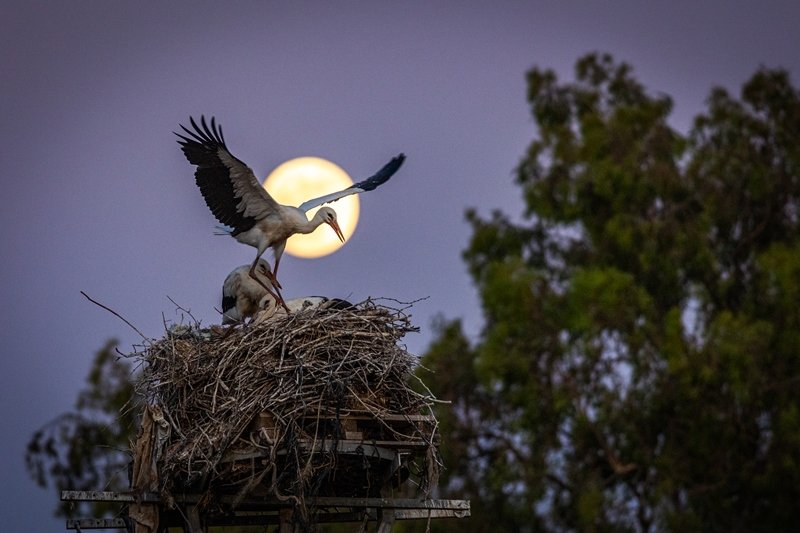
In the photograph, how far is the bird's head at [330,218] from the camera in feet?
42.1

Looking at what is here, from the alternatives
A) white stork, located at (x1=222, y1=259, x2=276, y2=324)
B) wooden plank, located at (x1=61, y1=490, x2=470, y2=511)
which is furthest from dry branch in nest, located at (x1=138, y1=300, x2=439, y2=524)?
white stork, located at (x1=222, y1=259, x2=276, y2=324)

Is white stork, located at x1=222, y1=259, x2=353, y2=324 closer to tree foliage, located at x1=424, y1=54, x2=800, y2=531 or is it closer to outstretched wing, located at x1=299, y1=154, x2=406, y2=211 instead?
outstretched wing, located at x1=299, y1=154, x2=406, y2=211

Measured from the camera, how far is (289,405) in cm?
995

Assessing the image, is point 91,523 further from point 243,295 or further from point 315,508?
point 243,295

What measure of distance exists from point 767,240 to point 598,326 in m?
4.99

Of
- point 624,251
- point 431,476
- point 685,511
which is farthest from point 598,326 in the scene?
point 431,476

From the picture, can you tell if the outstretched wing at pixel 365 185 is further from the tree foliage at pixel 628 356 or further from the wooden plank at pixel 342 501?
the tree foliage at pixel 628 356

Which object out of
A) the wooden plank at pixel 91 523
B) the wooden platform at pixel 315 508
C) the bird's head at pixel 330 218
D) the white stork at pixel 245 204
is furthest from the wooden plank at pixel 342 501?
the bird's head at pixel 330 218

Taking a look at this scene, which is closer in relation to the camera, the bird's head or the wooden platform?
the wooden platform

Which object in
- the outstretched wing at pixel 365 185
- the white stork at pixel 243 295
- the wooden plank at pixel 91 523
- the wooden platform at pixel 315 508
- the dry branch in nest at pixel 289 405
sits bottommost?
the wooden plank at pixel 91 523

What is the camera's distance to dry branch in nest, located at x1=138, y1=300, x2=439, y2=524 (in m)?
9.82

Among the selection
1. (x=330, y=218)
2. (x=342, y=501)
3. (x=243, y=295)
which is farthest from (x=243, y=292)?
(x=342, y=501)

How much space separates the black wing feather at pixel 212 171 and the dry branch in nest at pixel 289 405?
1712 millimetres

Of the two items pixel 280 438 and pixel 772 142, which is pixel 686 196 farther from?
pixel 280 438
